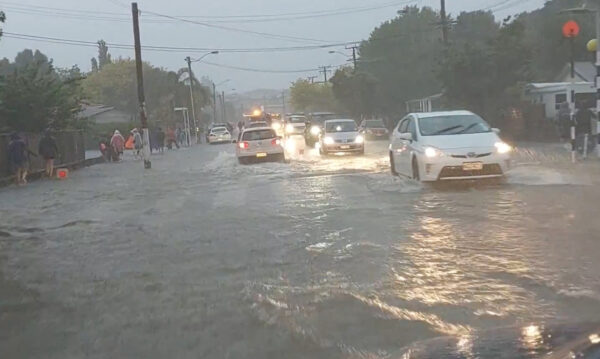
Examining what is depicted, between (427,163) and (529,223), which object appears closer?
(529,223)

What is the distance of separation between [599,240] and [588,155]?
43.3 feet

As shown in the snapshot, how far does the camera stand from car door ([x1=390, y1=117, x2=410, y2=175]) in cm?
1695

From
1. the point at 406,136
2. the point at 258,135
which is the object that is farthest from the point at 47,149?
the point at 406,136

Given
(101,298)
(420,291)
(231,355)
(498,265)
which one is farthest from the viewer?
(498,265)

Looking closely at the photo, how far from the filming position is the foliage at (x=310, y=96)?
10910 centimetres

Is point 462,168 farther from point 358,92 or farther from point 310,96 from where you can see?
point 310,96

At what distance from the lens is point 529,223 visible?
10.5 m

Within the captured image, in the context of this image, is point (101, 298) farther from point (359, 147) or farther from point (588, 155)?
point (359, 147)

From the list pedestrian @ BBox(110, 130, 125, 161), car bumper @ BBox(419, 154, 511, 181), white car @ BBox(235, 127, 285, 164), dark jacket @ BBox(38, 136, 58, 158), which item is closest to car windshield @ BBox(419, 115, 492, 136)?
car bumper @ BBox(419, 154, 511, 181)

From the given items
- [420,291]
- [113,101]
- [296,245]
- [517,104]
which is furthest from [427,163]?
[113,101]

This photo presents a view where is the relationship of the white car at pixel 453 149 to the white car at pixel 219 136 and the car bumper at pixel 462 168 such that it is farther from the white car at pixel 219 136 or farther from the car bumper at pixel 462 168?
the white car at pixel 219 136

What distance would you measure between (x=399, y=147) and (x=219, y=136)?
43738 millimetres

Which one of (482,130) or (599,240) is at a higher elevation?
(482,130)

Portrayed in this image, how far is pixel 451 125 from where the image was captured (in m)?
15.9
